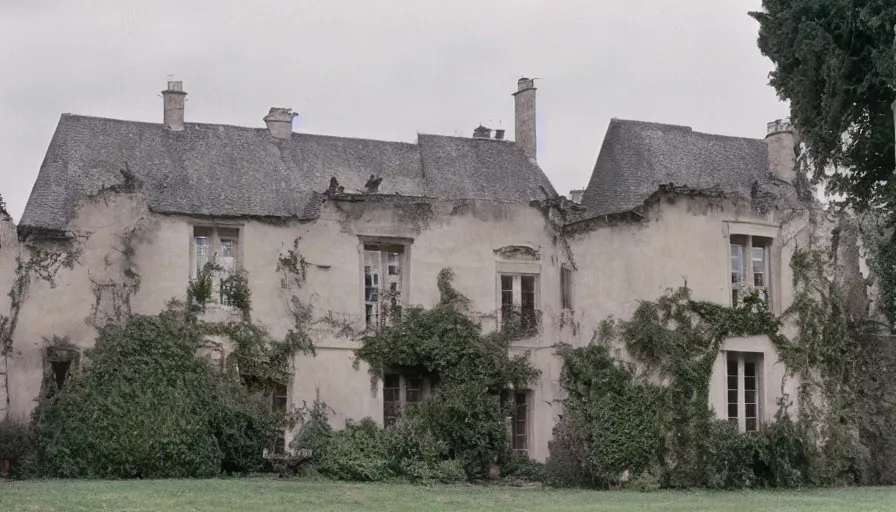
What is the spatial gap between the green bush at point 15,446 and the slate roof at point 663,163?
40.5 feet

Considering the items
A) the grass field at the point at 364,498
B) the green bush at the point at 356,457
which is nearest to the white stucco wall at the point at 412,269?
the green bush at the point at 356,457

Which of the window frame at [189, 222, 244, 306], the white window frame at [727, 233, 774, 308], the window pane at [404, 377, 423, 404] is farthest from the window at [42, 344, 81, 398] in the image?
the white window frame at [727, 233, 774, 308]

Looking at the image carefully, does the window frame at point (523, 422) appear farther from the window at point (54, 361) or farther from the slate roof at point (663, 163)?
the window at point (54, 361)

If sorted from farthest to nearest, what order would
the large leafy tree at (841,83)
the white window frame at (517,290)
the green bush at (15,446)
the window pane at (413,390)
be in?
the white window frame at (517,290)
the window pane at (413,390)
the green bush at (15,446)
the large leafy tree at (841,83)

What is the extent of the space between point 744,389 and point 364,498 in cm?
1008

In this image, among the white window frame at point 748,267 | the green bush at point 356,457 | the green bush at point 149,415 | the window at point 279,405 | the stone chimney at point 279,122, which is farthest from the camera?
the stone chimney at point 279,122

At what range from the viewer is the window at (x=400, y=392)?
101 ft

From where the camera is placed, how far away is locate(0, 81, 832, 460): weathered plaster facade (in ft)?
94.7

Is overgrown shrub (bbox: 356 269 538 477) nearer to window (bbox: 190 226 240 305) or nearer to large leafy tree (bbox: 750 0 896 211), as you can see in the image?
window (bbox: 190 226 240 305)

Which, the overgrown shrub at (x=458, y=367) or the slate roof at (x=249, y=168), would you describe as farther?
the slate roof at (x=249, y=168)

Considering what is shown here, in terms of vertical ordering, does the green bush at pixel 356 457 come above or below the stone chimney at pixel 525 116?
below

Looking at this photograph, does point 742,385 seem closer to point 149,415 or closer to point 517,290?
point 517,290

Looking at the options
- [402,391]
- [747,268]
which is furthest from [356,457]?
[747,268]

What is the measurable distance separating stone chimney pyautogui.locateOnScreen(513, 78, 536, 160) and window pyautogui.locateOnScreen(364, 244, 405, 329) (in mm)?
4995
